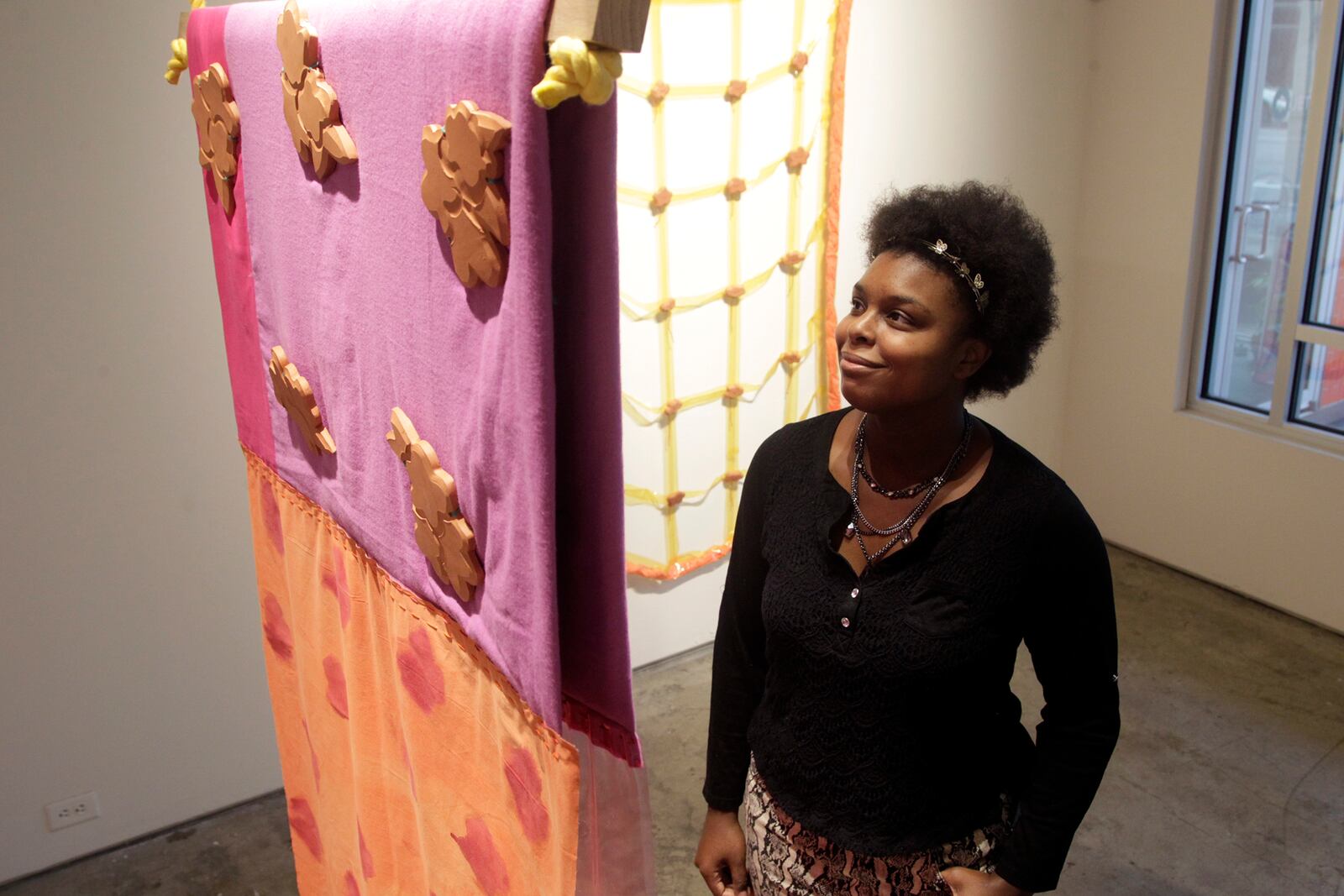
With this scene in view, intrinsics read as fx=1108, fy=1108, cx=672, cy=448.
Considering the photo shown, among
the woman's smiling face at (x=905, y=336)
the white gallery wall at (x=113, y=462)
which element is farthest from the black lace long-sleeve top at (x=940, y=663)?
the white gallery wall at (x=113, y=462)

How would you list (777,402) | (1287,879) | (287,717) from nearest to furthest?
1. (287,717)
2. (1287,879)
3. (777,402)

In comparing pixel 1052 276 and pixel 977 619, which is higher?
pixel 1052 276

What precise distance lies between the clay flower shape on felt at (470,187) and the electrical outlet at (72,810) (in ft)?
7.72

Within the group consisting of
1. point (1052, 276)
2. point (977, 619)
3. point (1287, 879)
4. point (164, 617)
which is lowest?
point (1287, 879)

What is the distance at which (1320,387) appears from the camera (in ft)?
11.6

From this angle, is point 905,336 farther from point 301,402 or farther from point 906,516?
point 301,402

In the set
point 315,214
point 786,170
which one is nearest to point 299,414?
point 315,214

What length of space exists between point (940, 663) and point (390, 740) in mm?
606

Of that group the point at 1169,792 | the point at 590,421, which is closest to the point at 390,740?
the point at 590,421

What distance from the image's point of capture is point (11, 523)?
2.33 metres

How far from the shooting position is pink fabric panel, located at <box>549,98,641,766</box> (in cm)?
74

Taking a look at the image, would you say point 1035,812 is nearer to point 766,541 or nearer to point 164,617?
point 766,541

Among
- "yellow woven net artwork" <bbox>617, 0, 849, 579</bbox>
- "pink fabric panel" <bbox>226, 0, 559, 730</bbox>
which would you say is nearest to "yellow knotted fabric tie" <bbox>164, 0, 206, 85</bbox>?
"pink fabric panel" <bbox>226, 0, 559, 730</bbox>

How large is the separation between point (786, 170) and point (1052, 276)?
1.89 metres
